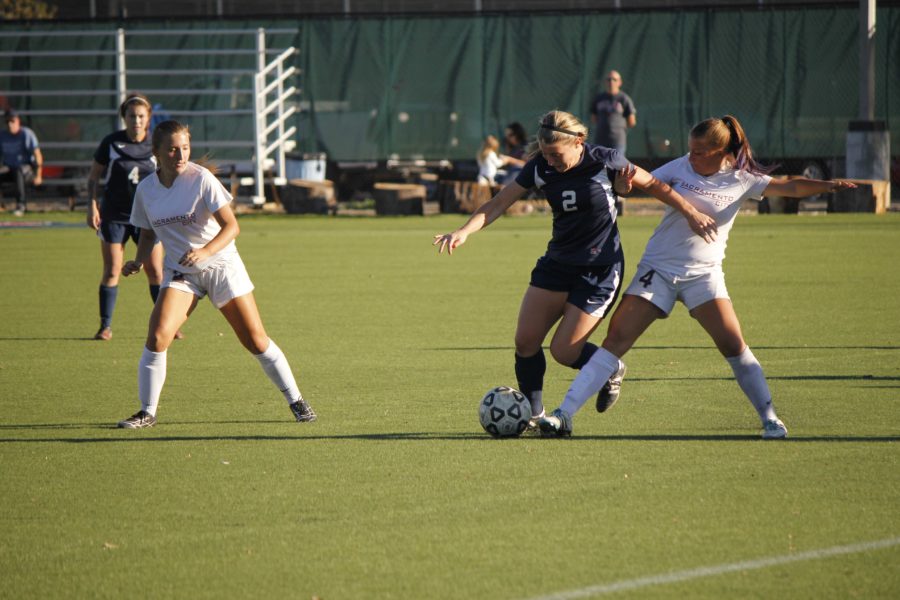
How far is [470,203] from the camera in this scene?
28.5m

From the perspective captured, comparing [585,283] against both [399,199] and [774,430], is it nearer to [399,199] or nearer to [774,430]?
[774,430]

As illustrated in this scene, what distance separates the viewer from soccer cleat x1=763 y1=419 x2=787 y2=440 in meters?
7.52

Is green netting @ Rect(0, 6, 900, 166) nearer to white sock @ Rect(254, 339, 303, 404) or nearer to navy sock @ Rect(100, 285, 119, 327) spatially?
navy sock @ Rect(100, 285, 119, 327)

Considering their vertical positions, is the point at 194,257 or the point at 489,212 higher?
the point at 489,212

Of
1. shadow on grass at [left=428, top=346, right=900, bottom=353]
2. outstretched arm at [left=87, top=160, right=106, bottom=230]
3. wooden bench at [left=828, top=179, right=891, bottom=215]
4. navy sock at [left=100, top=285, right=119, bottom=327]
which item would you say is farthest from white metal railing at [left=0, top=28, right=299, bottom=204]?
shadow on grass at [left=428, top=346, right=900, bottom=353]

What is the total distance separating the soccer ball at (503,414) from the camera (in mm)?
7684

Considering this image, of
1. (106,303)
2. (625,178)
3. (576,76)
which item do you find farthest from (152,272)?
(576,76)

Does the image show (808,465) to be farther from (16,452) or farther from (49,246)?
(49,246)

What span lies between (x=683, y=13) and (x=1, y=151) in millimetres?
15138

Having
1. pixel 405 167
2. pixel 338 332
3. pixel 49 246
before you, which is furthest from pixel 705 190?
pixel 405 167

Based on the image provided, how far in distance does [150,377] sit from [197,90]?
83.4 ft

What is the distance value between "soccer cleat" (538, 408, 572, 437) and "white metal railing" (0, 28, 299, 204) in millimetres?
23259

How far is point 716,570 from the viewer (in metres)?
5.18

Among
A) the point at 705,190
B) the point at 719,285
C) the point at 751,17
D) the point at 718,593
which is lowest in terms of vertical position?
the point at 718,593
